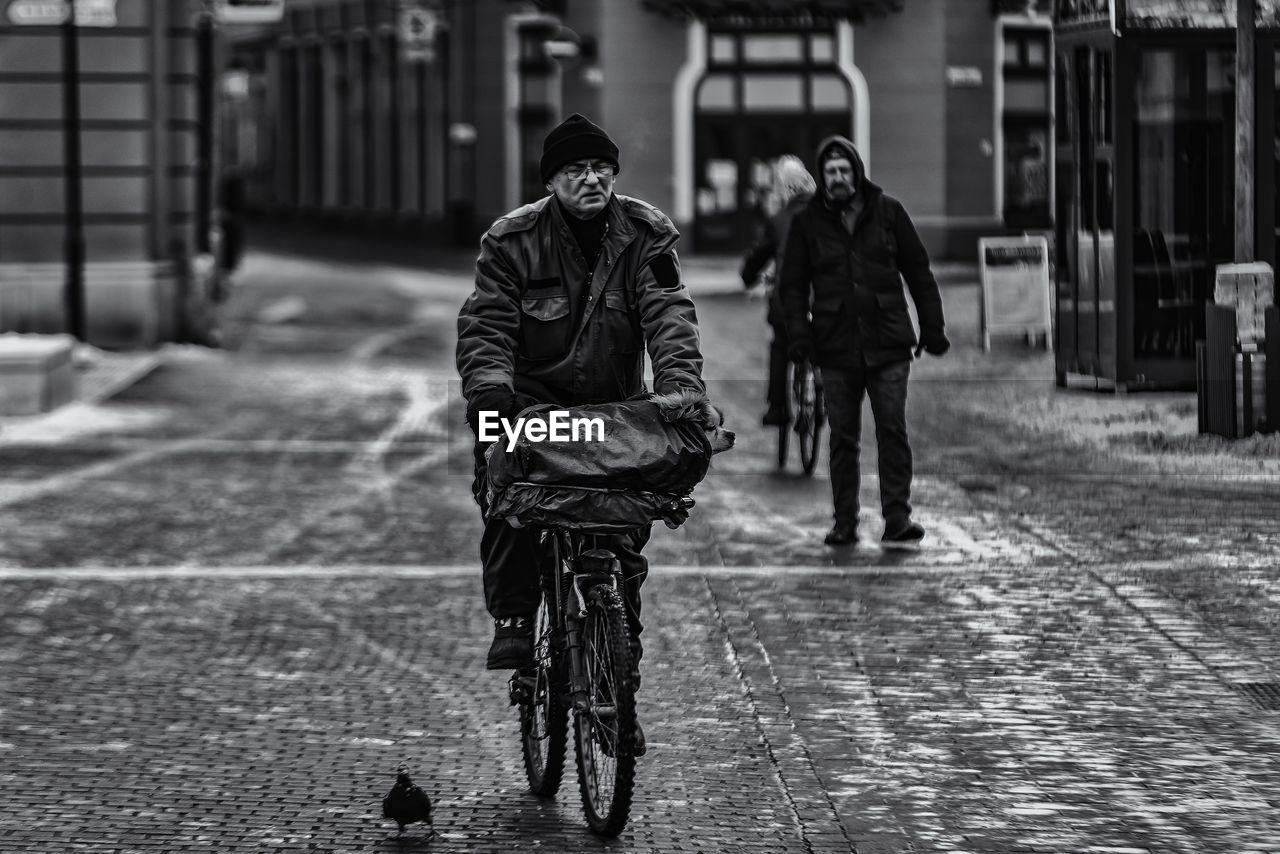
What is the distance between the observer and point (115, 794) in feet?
20.6

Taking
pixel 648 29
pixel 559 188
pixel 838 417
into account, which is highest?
pixel 648 29

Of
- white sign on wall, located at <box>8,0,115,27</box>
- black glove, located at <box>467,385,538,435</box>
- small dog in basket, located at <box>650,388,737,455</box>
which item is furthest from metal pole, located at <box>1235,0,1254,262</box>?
white sign on wall, located at <box>8,0,115,27</box>

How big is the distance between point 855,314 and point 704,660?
2.90 meters

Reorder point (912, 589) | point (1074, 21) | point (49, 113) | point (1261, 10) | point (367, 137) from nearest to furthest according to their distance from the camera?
point (912, 589), point (1261, 10), point (1074, 21), point (49, 113), point (367, 137)

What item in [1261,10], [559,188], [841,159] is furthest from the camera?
[1261,10]

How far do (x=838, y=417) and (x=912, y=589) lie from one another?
1.42 metres

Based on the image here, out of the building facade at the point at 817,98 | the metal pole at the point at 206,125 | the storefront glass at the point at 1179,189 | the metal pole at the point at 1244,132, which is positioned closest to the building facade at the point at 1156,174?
the storefront glass at the point at 1179,189

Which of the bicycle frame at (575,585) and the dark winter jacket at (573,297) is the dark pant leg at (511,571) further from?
the dark winter jacket at (573,297)

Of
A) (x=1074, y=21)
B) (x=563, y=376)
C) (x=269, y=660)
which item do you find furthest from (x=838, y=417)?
(x=1074, y=21)

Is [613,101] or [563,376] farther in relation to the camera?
[613,101]

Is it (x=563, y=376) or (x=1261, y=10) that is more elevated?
(x=1261, y=10)

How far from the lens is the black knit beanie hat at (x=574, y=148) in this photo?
19.7 ft

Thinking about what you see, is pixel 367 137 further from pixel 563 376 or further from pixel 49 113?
pixel 563 376

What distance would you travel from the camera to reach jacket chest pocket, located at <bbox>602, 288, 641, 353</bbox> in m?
6.08
